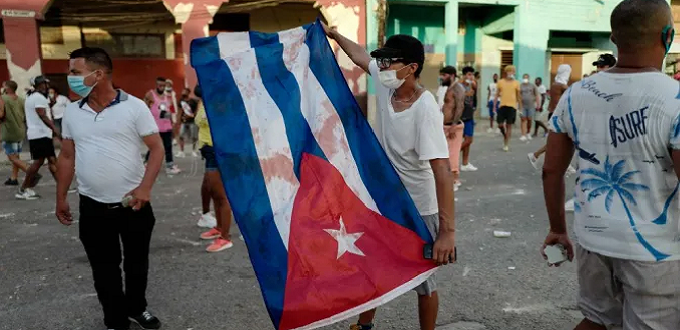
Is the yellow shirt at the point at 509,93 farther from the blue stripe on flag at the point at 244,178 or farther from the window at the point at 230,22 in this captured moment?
the window at the point at 230,22

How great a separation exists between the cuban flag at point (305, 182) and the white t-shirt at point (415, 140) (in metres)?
0.11

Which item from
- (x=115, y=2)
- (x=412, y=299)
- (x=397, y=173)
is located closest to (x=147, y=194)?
(x=397, y=173)

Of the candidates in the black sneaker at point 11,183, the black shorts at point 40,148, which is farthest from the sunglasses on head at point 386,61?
the black sneaker at point 11,183

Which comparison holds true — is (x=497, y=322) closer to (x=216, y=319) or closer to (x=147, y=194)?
(x=216, y=319)

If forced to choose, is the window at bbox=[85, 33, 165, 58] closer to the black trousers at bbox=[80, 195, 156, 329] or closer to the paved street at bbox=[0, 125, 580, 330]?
the paved street at bbox=[0, 125, 580, 330]

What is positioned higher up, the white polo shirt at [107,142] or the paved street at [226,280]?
the white polo shirt at [107,142]

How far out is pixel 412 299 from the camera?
407 centimetres

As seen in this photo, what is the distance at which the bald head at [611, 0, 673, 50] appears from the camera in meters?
2.06

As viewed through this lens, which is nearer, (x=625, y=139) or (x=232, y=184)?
(x=625, y=139)

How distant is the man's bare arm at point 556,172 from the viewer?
7.73 ft

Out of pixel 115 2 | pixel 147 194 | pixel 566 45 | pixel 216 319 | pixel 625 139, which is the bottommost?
pixel 216 319

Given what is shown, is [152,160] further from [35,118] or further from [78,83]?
[35,118]

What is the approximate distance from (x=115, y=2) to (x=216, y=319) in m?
18.0

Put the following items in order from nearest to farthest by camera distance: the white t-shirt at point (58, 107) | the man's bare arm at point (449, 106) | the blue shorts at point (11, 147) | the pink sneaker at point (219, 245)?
1. the pink sneaker at point (219, 245)
2. the man's bare arm at point (449, 106)
3. the blue shorts at point (11, 147)
4. the white t-shirt at point (58, 107)
